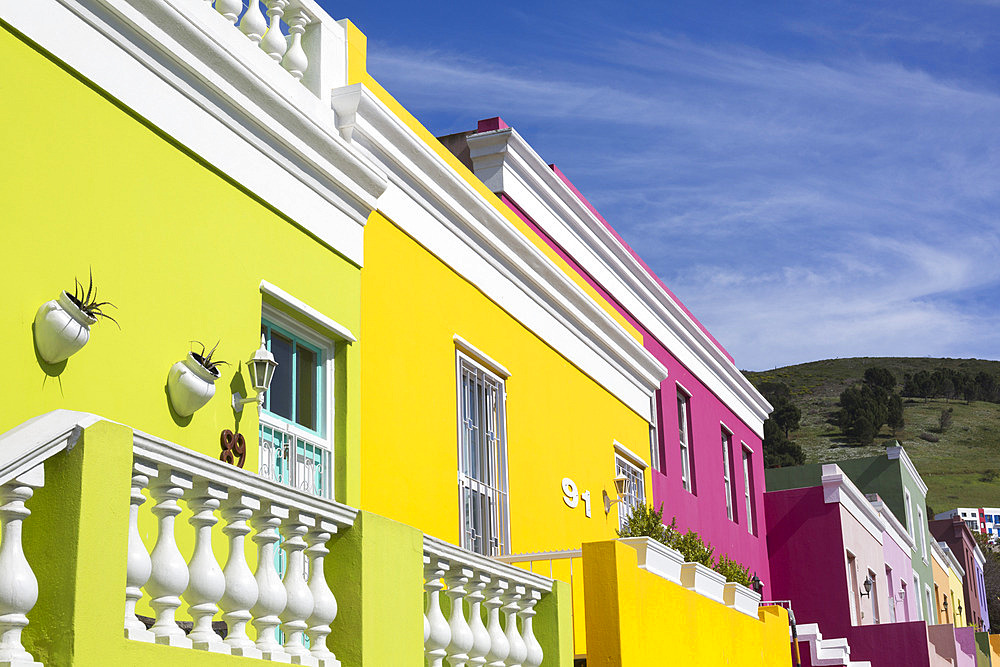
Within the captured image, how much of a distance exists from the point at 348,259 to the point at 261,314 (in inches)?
43.9

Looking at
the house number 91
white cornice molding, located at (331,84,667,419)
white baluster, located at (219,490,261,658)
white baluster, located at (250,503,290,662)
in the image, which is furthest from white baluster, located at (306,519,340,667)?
the house number 91

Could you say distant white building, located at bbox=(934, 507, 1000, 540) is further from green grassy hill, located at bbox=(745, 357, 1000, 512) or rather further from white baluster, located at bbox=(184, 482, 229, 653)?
white baluster, located at bbox=(184, 482, 229, 653)

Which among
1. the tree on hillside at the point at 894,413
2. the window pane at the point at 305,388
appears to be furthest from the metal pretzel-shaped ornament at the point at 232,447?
the tree on hillside at the point at 894,413

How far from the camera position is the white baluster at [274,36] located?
816 centimetres

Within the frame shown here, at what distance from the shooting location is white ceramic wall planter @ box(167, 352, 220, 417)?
6.51 meters

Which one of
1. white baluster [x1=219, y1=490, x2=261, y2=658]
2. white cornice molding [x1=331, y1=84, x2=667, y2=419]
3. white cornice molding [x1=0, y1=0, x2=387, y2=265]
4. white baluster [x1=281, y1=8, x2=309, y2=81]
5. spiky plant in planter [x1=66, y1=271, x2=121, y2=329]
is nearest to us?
white baluster [x1=219, y1=490, x2=261, y2=658]

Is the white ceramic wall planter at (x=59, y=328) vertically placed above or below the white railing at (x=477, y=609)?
above

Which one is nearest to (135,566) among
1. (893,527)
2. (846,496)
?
(846,496)

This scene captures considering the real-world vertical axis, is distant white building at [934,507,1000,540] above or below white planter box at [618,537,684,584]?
above

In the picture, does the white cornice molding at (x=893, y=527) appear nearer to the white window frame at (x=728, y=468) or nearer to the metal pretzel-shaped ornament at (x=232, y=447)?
the white window frame at (x=728, y=468)

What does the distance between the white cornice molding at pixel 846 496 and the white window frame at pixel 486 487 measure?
13166 millimetres

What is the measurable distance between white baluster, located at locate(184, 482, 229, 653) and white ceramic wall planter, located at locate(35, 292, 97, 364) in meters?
1.54

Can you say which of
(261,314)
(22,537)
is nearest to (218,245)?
(261,314)

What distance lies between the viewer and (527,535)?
36.1ft
